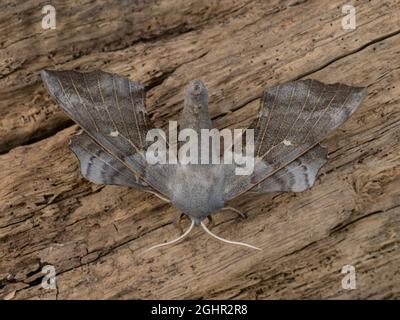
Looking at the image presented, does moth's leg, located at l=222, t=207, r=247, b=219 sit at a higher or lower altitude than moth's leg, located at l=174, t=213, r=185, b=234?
higher

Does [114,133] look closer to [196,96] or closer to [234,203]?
[196,96]

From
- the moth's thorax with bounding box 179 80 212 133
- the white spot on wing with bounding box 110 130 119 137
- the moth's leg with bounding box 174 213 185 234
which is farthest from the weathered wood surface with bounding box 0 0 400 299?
the white spot on wing with bounding box 110 130 119 137

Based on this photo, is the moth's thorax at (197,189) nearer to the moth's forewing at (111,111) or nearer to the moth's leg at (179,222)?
the moth's forewing at (111,111)

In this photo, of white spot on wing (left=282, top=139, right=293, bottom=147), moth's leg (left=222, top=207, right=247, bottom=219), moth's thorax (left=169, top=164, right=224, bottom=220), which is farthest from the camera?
moth's leg (left=222, top=207, right=247, bottom=219)

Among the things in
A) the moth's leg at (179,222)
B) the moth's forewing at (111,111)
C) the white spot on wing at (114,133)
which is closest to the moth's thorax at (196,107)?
the moth's forewing at (111,111)

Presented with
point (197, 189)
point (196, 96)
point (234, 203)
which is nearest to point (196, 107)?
point (196, 96)

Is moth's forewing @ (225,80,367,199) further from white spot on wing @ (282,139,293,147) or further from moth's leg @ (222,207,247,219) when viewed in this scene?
moth's leg @ (222,207,247,219)
